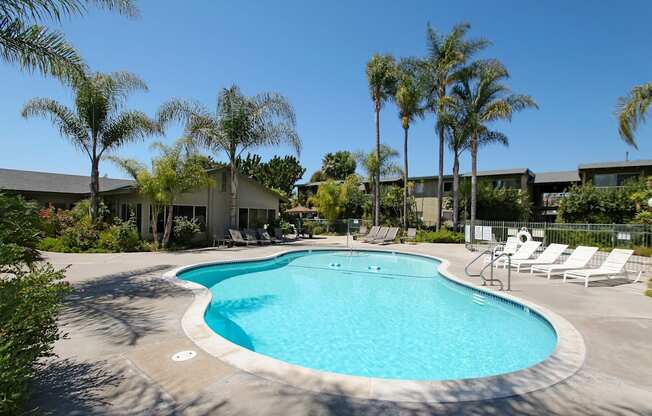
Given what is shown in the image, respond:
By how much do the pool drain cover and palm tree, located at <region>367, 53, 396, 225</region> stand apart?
2173 cm

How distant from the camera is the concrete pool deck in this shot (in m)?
3.09

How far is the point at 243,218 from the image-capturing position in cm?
2198

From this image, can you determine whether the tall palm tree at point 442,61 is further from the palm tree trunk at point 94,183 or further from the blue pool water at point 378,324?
the palm tree trunk at point 94,183

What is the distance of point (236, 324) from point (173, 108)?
15.2 meters

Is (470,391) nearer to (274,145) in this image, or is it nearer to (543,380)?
(543,380)

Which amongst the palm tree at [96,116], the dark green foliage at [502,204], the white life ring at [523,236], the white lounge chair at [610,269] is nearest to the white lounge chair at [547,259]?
the white lounge chair at [610,269]

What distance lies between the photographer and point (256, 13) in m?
11.9

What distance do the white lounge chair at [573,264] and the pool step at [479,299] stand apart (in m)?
3.10

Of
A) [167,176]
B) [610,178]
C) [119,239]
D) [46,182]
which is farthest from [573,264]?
[46,182]

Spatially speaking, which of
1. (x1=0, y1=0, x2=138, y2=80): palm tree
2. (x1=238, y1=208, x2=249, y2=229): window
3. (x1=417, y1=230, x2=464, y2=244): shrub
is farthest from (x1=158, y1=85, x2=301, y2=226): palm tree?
(x1=417, y1=230, x2=464, y2=244): shrub

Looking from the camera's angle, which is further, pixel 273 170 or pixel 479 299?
pixel 273 170

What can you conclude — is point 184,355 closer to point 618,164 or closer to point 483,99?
point 483,99

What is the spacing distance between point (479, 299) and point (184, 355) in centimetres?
730

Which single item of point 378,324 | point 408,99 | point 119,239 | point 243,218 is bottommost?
point 378,324
